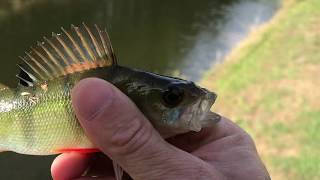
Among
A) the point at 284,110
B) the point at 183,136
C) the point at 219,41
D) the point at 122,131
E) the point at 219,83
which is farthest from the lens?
the point at 219,41

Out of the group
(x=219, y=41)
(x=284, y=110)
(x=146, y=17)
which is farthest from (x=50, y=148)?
(x=146, y=17)

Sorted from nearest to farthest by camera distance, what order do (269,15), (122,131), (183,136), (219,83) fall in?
(122,131) < (183,136) < (219,83) < (269,15)

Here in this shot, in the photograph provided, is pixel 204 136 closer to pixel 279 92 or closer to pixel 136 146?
pixel 136 146

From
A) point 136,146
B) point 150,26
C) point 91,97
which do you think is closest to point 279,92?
point 136,146

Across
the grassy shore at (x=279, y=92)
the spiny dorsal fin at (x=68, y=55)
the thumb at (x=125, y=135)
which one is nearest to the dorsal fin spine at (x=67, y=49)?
the spiny dorsal fin at (x=68, y=55)

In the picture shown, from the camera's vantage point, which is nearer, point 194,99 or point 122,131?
point 122,131

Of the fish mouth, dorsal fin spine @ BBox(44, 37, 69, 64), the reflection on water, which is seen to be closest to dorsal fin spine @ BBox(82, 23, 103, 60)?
dorsal fin spine @ BBox(44, 37, 69, 64)

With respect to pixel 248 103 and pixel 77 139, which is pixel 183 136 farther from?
pixel 248 103

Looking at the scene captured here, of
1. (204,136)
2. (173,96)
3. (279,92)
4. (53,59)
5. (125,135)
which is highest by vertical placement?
(53,59)
